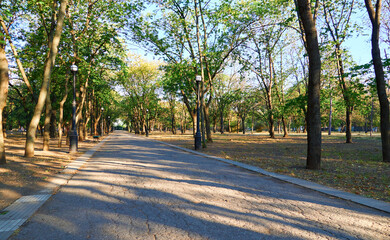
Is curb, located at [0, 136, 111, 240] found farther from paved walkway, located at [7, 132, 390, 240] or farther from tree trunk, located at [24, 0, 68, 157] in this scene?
tree trunk, located at [24, 0, 68, 157]

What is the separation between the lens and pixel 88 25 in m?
16.3

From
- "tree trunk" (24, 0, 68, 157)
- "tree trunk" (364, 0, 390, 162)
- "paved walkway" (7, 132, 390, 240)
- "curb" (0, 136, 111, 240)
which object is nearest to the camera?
"paved walkway" (7, 132, 390, 240)

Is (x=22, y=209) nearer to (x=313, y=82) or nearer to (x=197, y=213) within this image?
(x=197, y=213)

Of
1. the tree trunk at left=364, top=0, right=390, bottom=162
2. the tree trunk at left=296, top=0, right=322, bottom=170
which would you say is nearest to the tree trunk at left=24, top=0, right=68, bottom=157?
the tree trunk at left=296, top=0, right=322, bottom=170

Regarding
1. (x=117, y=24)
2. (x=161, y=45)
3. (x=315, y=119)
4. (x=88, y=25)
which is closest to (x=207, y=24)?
(x=161, y=45)

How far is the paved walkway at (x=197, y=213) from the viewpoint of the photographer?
133 inches

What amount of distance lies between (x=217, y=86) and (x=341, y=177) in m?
40.1

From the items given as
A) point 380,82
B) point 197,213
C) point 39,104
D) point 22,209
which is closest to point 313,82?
point 380,82

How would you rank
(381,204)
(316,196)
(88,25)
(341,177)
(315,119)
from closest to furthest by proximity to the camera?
(381,204) < (316,196) < (341,177) < (315,119) < (88,25)

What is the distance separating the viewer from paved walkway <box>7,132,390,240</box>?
11.1 feet

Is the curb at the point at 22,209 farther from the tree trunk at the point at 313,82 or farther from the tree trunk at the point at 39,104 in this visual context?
the tree trunk at the point at 313,82

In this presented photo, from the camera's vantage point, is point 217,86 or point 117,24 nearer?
point 117,24

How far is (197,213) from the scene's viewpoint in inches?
164

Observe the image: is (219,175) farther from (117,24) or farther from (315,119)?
(117,24)
